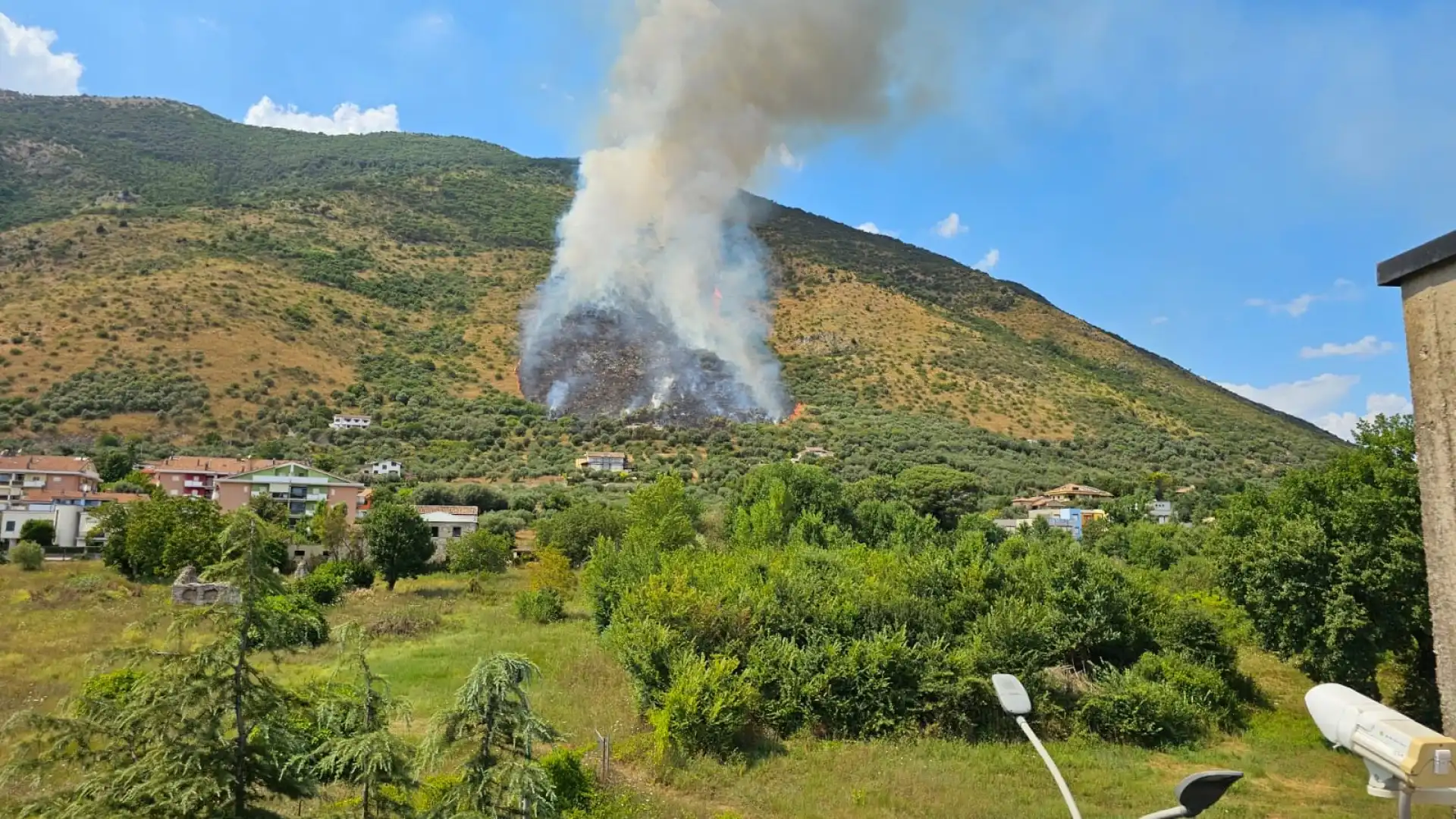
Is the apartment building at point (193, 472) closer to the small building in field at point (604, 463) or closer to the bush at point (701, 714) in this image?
the small building in field at point (604, 463)

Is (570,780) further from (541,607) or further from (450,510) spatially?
(450,510)

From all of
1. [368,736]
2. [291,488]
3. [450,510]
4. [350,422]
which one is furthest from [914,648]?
[350,422]

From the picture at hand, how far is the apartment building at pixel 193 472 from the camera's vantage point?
164 feet

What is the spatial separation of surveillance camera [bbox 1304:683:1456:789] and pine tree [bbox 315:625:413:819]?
532 centimetres

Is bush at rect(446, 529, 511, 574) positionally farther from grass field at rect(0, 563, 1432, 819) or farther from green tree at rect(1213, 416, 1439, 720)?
green tree at rect(1213, 416, 1439, 720)

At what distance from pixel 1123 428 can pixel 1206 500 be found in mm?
27837

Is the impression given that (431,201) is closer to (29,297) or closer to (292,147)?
(292,147)

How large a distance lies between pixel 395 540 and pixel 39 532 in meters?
21.1

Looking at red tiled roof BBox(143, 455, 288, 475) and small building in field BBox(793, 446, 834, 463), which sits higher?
small building in field BBox(793, 446, 834, 463)

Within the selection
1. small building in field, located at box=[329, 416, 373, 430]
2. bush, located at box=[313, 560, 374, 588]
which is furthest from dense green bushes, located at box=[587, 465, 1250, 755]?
small building in field, located at box=[329, 416, 373, 430]

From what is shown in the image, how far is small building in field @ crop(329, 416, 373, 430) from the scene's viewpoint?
64.9 m

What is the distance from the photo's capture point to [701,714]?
45.6 ft

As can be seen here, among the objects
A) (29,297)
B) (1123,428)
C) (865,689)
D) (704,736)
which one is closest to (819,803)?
(704,736)

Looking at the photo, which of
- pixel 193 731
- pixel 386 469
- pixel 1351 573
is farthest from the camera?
pixel 386 469
